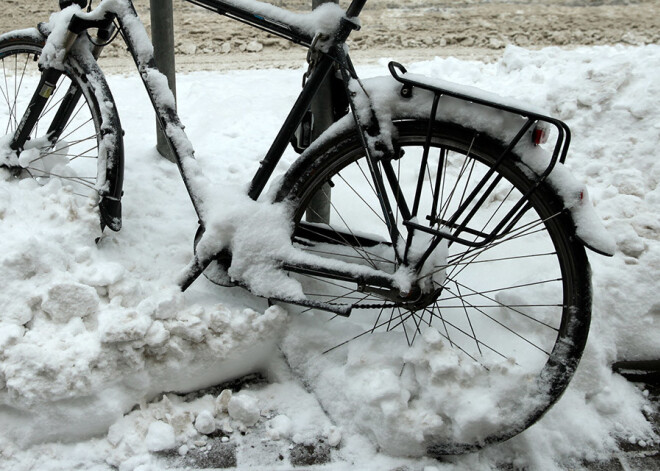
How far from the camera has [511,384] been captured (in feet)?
6.61

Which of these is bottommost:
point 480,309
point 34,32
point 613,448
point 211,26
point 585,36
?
point 613,448

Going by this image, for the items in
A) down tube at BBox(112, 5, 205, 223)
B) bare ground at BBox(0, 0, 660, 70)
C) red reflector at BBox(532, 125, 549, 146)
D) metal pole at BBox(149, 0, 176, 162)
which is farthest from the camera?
bare ground at BBox(0, 0, 660, 70)

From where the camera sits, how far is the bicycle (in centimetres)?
191

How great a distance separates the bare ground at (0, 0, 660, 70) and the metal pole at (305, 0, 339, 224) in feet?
9.77

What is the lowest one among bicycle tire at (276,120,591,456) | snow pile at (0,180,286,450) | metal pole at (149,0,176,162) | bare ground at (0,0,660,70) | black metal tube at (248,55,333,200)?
snow pile at (0,180,286,450)

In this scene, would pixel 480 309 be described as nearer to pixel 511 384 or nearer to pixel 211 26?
pixel 511 384

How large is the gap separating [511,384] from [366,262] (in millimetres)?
712

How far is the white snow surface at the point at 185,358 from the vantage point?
6.66 ft

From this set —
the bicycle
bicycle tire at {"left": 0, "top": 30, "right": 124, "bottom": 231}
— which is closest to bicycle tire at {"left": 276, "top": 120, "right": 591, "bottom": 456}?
the bicycle

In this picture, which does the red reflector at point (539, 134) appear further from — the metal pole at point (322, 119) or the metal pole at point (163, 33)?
the metal pole at point (163, 33)

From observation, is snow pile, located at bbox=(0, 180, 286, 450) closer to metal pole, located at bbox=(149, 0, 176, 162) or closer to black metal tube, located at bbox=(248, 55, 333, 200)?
black metal tube, located at bbox=(248, 55, 333, 200)

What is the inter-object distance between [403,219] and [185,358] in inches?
37.9

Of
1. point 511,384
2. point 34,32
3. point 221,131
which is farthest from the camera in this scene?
point 221,131

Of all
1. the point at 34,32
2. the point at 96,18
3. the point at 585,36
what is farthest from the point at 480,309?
the point at 585,36
